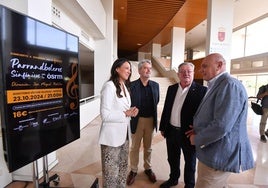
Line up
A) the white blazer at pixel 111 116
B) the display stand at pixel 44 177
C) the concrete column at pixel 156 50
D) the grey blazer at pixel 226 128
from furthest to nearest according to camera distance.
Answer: the concrete column at pixel 156 50 < the white blazer at pixel 111 116 < the display stand at pixel 44 177 < the grey blazer at pixel 226 128

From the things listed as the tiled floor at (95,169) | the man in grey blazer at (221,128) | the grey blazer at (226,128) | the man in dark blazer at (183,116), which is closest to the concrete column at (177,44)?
the tiled floor at (95,169)

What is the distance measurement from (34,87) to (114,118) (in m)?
0.70

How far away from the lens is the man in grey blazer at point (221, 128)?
4.22ft

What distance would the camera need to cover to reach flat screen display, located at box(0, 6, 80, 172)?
114 centimetres

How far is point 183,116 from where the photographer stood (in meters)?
1.99

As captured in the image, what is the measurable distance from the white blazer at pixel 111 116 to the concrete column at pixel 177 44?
954 centimetres

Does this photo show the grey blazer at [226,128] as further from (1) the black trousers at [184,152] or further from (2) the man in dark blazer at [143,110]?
(2) the man in dark blazer at [143,110]

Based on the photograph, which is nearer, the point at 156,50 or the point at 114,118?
the point at 114,118

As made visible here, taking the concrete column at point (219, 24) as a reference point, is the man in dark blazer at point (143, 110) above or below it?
below

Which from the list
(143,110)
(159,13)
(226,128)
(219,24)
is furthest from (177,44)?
(226,128)

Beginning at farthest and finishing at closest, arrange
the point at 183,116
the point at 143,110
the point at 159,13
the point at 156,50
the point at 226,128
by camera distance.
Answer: the point at 156,50 → the point at 159,13 → the point at 143,110 → the point at 183,116 → the point at 226,128

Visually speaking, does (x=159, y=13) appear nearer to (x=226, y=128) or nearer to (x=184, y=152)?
(x=184, y=152)

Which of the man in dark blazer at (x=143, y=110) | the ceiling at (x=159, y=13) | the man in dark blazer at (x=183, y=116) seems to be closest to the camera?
the man in dark blazer at (x=183, y=116)

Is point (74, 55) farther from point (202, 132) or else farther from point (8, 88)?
point (202, 132)
